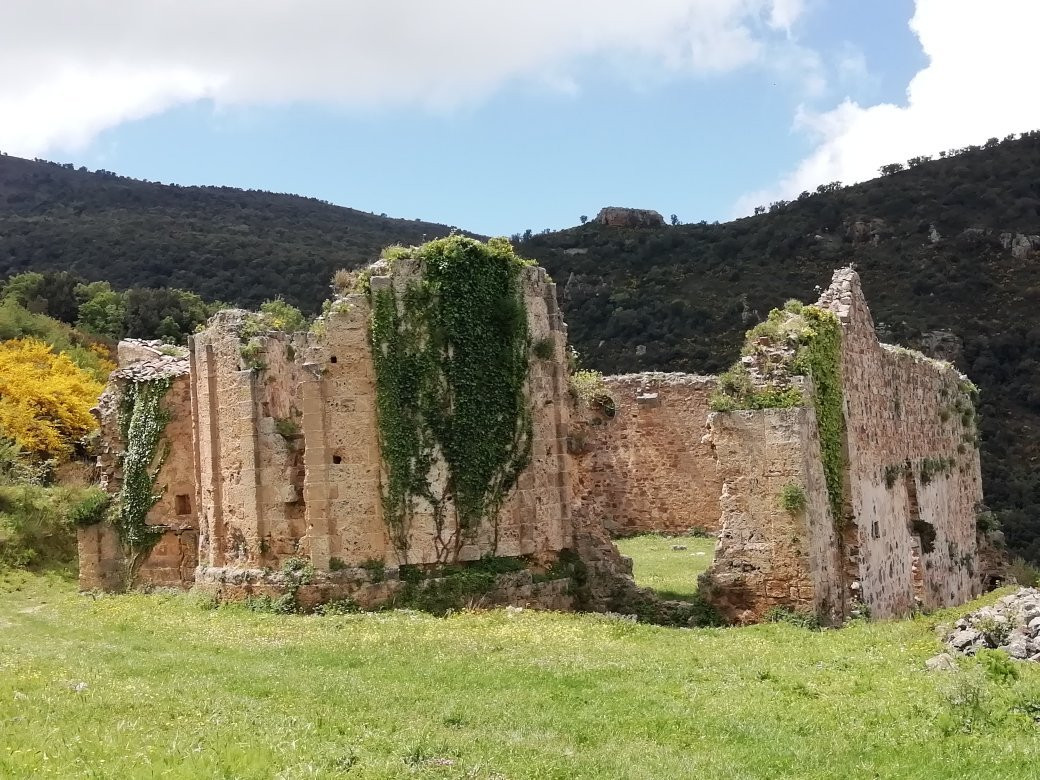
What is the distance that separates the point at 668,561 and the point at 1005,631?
12.8 m

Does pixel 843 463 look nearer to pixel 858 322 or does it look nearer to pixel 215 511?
pixel 858 322

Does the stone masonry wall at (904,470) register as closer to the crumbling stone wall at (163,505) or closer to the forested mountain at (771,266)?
the forested mountain at (771,266)

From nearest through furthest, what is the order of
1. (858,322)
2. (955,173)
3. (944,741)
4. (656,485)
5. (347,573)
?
(944,741) < (347,573) < (858,322) < (656,485) < (955,173)

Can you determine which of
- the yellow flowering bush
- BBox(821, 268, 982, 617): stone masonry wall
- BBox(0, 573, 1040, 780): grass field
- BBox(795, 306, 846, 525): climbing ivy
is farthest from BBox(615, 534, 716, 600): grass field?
the yellow flowering bush

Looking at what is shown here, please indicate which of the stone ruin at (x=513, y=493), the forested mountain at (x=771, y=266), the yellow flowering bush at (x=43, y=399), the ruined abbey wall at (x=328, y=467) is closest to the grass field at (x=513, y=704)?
the stone ruin at (x=513, y=493)

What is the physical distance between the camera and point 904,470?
20.2 m

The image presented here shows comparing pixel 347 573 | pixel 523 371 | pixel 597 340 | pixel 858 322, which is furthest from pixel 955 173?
pixel 347 573

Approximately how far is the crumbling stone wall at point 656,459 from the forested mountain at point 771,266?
11275mm

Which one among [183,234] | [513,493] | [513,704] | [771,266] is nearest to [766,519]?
[513,493]

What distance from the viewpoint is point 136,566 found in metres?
20.2

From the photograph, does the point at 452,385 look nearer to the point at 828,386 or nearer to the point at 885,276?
the point at 828,386

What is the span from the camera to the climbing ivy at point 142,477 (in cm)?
2038

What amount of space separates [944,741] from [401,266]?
1078cm

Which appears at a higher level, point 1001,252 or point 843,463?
point 1001,252
